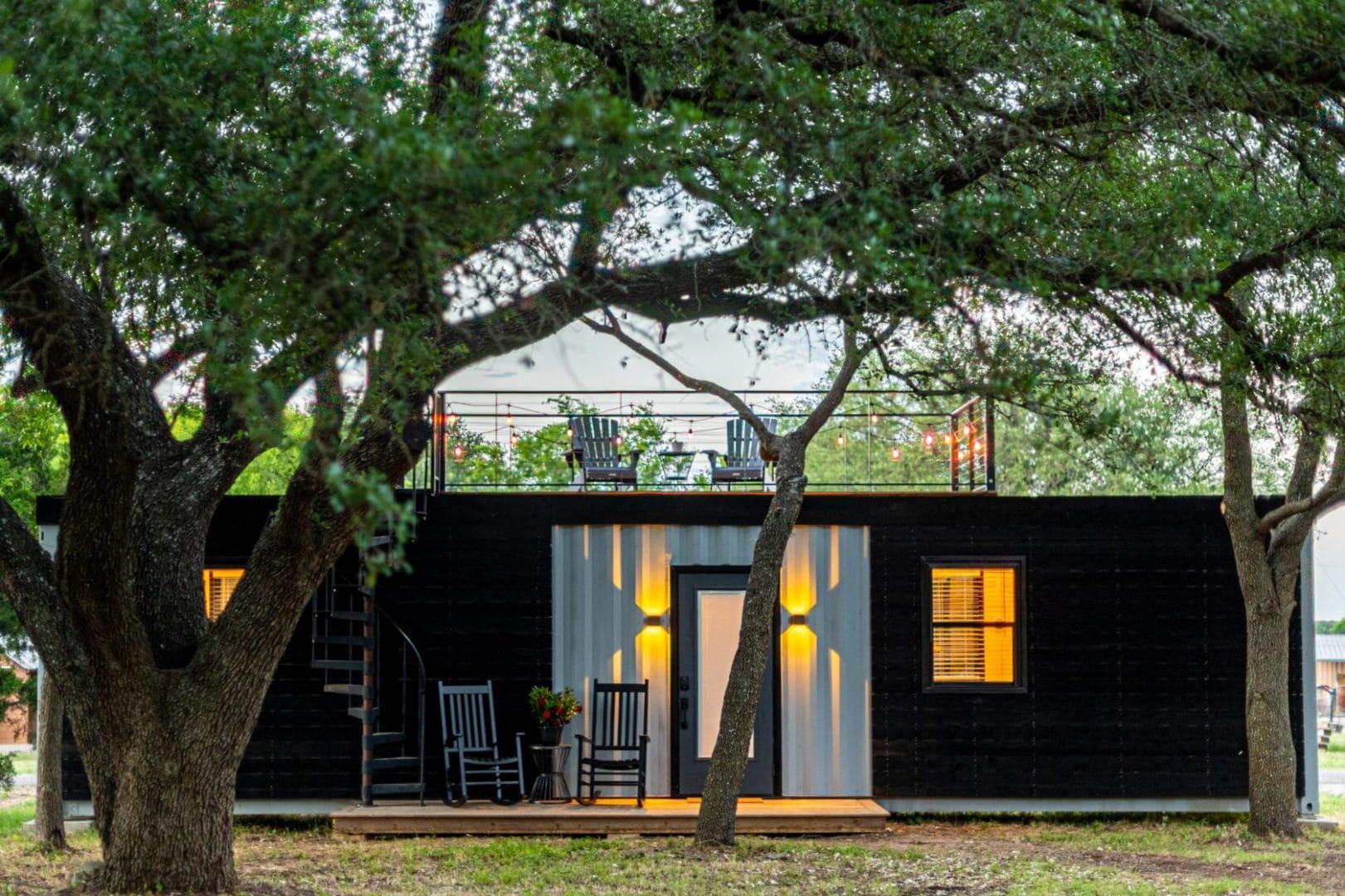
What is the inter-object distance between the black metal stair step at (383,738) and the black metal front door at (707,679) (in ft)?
6.72

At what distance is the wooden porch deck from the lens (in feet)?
33.8

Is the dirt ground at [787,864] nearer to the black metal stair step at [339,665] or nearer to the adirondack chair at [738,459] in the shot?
the black metal stair step at [339,665]

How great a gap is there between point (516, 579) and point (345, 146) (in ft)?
22.8

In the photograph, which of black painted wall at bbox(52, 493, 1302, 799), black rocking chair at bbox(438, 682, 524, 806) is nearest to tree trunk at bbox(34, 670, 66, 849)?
black painted wall at bbox(52, 493, 1302, 799)

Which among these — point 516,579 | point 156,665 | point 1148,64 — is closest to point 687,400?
point 516,579

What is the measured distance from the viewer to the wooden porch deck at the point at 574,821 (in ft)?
33.8

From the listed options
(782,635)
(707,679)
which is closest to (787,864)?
(707,679)

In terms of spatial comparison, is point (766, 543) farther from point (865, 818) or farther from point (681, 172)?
point (681, 172)

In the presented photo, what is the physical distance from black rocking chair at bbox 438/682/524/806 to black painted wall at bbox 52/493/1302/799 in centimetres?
17

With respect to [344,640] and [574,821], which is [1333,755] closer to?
[574,821]

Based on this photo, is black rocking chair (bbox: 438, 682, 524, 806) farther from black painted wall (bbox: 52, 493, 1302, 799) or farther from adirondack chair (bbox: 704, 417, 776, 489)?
adirondack chair (bbox: 704, 417, 776, 489)

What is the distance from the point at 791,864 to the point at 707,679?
2.78m

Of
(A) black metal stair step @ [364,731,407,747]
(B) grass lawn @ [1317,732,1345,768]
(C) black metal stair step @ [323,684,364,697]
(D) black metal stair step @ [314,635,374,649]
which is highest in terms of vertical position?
(D) black metal stair step @ [314,635,374,649]

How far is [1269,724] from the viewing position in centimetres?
1039
